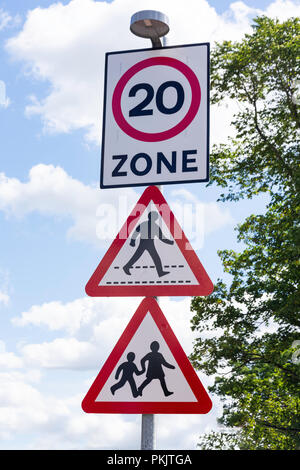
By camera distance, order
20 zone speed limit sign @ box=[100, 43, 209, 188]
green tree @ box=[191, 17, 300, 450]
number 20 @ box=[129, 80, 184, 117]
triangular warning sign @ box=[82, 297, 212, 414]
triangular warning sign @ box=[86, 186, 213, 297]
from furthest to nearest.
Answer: green tree @ box=[191, 17, 300, 450] < number 20 @ box=[129, 80, 184, 117] < 20 zone speed limit sign @ box=[100, 43, 209, 188] < triangular warning sign @ box=[86, 186, 213, 297] < triangular warning sign @ box=[82, 297, 212, 414]

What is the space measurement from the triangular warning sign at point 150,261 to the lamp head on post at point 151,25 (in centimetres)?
113

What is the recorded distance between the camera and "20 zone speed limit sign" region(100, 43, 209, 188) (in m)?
3.51

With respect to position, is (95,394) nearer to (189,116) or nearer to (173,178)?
(173,178)

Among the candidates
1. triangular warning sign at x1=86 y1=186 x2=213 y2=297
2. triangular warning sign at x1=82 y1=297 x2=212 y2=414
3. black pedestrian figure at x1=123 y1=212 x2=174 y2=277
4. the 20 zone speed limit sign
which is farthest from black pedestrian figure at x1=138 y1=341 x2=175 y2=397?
the 20 zone speed limit sign

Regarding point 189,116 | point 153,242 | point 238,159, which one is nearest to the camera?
point 153,242

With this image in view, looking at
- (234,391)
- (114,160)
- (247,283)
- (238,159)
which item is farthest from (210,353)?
(114,160)

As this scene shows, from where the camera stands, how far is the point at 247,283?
17406 mm

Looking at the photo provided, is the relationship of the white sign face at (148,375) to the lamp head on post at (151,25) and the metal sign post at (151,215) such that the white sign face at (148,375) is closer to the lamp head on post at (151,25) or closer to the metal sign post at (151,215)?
the metal sign post at (151,215)

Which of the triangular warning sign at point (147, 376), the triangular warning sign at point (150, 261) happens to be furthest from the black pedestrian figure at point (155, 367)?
the triangular warning sign at point (150, 261)

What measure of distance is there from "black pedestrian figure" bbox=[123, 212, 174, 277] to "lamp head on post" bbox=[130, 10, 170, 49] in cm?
130

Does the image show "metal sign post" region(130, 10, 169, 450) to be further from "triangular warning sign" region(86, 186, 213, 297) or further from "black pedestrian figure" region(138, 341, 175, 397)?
"black pedestrian figure" region(138, 341, 175, 397)

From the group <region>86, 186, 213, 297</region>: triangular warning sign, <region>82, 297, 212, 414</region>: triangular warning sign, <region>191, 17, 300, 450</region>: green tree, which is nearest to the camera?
<region>82, 297, 212, 414</region>: triangular warning sign

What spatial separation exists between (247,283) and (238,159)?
14.3 feet

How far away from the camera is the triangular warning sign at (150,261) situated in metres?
3.22
